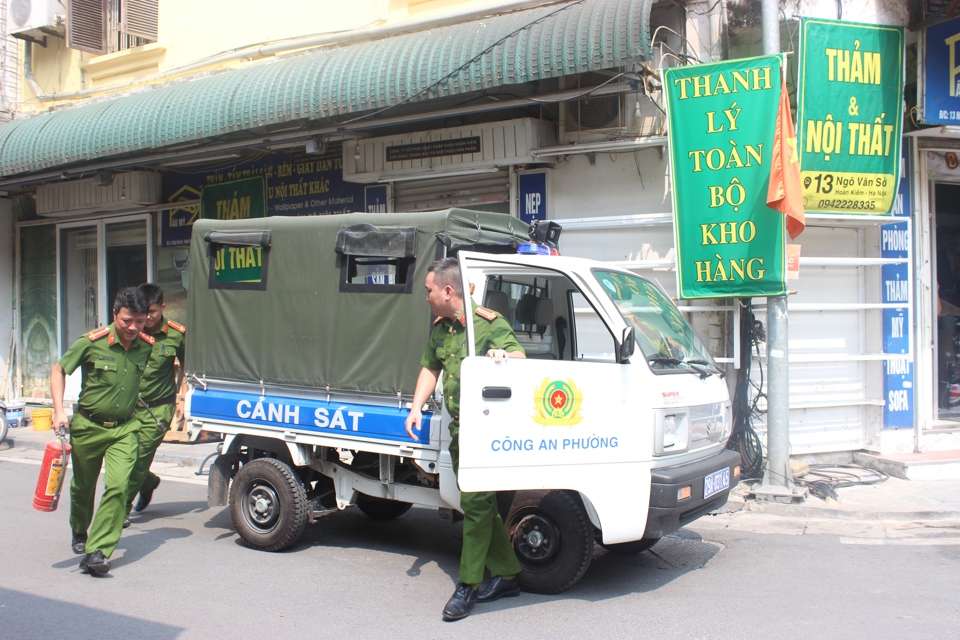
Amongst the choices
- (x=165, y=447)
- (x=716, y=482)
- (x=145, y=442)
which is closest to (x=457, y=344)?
(x=716, y=482)

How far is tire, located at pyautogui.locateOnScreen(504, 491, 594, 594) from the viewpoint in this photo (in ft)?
15.4

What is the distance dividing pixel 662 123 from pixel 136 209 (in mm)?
8798

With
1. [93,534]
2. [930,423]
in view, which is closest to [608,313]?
[93,534]

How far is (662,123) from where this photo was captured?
8766 millimetres

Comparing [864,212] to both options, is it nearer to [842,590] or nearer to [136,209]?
[842,590]

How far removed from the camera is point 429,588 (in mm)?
5020

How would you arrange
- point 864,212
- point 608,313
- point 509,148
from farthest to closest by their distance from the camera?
point 509,148 → point 864,212 → point 608,313

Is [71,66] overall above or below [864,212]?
above

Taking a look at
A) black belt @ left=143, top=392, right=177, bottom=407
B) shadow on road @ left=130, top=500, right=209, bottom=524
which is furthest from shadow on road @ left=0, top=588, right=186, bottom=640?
shadow on road @ left=130, top=500, right=209, bottom=524

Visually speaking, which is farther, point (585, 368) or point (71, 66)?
point (71, 66)

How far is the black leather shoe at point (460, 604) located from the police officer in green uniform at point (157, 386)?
288 centimetres

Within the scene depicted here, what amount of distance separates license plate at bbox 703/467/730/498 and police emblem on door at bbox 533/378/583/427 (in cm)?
90

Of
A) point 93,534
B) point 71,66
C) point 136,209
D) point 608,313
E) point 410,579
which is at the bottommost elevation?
point 410,579

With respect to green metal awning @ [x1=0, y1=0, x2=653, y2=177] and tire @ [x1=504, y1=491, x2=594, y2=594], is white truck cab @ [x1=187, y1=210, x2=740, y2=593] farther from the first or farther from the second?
green metal awning @ [x1=0, y1=0, x2=653, y2=177]
